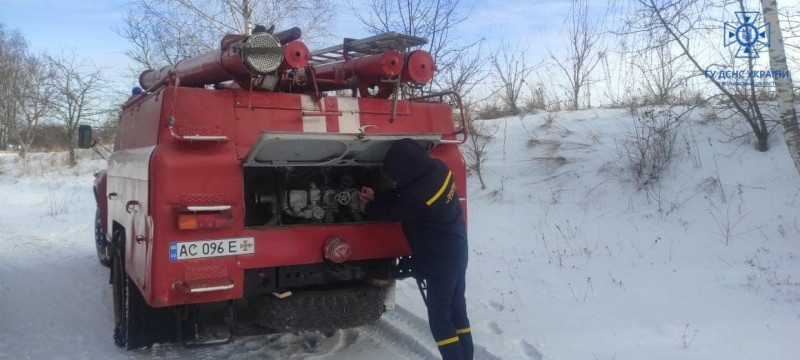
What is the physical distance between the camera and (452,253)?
4.01 meters

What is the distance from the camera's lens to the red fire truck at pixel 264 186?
3.60 m

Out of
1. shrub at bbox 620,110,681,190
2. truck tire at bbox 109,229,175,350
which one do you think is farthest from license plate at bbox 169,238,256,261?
shrub at bbox 620,110,681,190

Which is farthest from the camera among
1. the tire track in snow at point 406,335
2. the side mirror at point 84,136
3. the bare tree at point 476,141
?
the bare tree at point 476,141

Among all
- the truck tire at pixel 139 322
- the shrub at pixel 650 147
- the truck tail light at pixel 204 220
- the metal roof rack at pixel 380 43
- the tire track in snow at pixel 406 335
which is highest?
the metal roof rack at pixel 380 43

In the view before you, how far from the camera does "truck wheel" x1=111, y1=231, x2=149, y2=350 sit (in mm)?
4582

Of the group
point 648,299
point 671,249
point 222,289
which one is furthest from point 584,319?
point 222,289

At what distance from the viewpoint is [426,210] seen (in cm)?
392

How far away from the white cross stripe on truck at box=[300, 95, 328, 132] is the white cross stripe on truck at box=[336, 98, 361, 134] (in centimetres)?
15

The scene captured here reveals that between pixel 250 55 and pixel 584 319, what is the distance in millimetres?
3635

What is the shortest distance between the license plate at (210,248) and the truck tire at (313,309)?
0.55 m

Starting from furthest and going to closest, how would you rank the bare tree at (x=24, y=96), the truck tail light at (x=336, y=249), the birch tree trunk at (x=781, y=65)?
the bare tree at (x=24, y=96), the birch tree trunk at (x=781, y=65), the truck tail light at (x=336, y=249)

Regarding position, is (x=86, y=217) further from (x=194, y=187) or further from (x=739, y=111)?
(x=739, y=111)

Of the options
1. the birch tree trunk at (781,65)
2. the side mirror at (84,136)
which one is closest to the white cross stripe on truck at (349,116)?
the side mirror at (84,136)

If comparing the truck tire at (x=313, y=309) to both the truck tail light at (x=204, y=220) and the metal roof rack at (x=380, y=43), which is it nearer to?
the truck tail light at (x=204, y=220)
